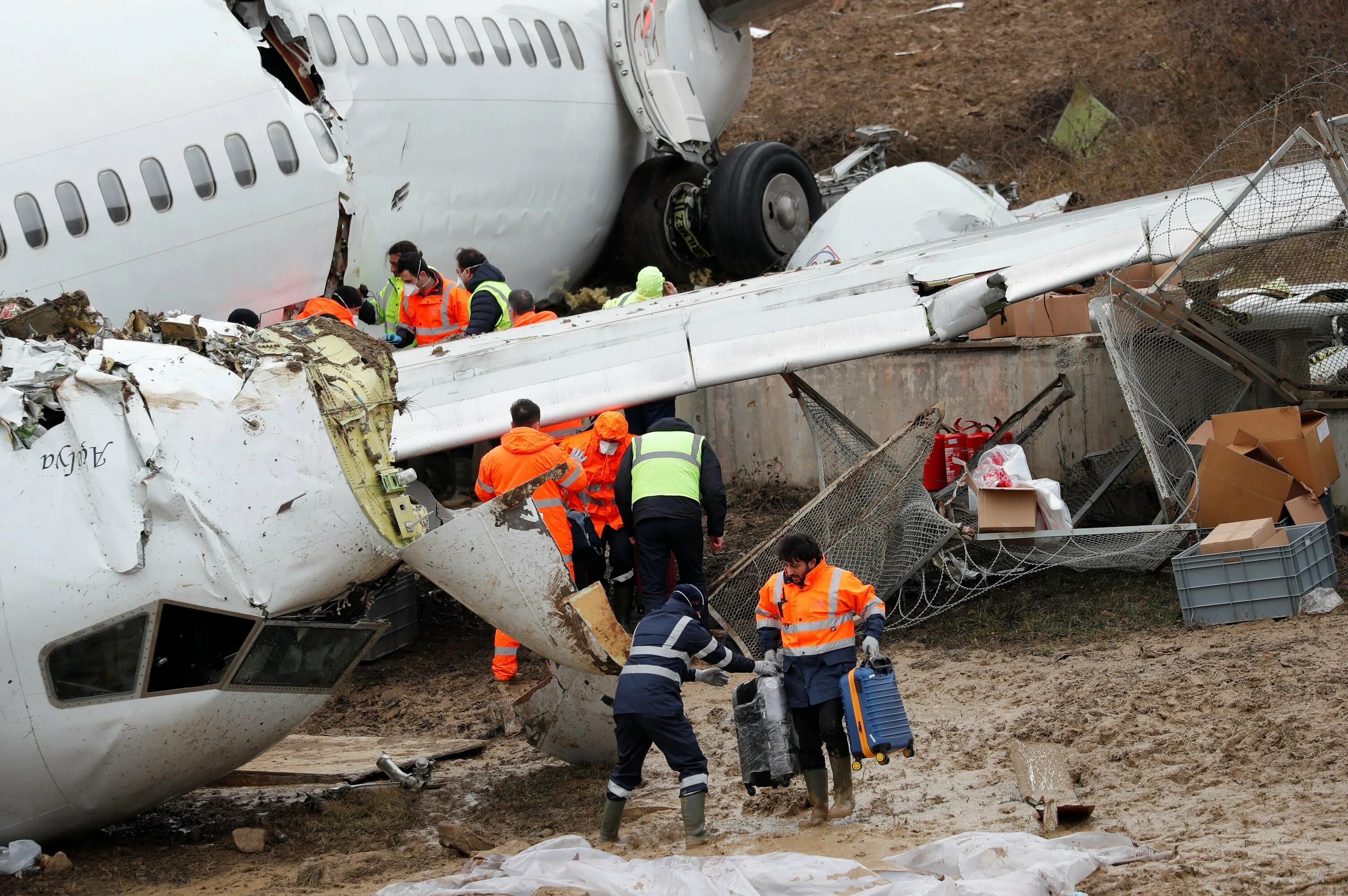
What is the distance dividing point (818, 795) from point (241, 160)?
733 centimetres

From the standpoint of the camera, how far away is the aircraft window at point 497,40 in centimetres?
1486

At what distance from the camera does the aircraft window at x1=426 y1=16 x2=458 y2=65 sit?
14078mm

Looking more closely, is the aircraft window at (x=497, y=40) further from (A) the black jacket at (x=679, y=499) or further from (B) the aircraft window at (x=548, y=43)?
(A) the black jacket at (x=679, y=499)

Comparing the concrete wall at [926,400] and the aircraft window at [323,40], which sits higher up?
the aircraft window at [323,40]

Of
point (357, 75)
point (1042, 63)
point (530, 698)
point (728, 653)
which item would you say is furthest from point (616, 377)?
point (1042, 63)

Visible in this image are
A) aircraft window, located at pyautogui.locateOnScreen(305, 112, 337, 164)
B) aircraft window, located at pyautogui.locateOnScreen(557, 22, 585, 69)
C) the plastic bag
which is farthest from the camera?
aircraft window, located at pyautogui.locateOnScreen(557, 22, 585, 69)

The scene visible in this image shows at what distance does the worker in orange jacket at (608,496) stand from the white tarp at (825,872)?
399 cm

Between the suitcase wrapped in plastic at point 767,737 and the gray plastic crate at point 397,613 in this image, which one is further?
the gray plastic crate at point 397,613

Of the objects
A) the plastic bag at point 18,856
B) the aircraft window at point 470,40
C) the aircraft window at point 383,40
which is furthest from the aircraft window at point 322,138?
the plastic bag at point 18,856

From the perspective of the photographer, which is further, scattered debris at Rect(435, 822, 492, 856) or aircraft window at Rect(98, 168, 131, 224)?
aircraft window at Rect(98, 168, 131, 224)

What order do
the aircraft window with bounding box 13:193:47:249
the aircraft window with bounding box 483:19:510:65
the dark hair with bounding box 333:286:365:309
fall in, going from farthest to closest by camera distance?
1. the aircraft window with bounding box 483:19:510:65
2. the dark hair with bounding box 333:286:365:309
3. the aircraft window with bounding box 13:193:47:249

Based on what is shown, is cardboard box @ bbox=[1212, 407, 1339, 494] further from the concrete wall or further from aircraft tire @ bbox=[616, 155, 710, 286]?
aircraft tire @ bbox=[616, 155, 710, 286]

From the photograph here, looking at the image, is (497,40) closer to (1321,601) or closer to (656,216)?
(656,216)

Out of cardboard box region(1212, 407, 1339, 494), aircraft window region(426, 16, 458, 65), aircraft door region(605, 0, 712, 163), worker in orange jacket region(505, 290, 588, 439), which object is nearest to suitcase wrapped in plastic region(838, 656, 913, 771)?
cardboard box region(1212, 407, 1339, 494)
